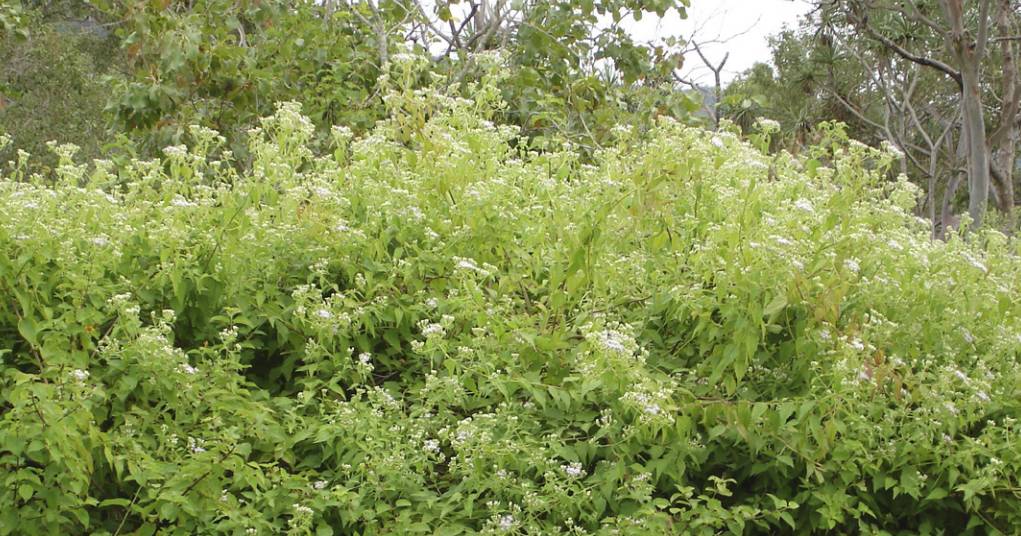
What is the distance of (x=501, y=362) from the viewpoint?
11.5 feet

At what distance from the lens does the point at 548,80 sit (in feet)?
25.2

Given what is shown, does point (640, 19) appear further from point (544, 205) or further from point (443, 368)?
point (443, 368)

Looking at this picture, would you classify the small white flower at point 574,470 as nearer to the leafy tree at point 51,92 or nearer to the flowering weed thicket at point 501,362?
the flowering weed thicket at point 501,362

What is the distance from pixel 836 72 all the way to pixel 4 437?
88.8 feet

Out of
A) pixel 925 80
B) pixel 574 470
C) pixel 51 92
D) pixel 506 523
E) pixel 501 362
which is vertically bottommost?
pixel 506 523

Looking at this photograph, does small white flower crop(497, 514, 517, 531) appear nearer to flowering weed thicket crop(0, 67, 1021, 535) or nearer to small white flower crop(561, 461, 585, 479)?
flowering weed thicket crop(0, 67, 1021, 535)

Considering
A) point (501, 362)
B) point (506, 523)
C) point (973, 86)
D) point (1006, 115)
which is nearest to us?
point (506, 523)

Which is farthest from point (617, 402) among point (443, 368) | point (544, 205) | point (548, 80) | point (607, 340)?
point (548, 80)

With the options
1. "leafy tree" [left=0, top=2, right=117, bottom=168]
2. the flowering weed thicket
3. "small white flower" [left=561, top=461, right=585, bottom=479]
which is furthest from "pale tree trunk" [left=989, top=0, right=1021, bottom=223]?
"leafy tree" [left=0, top=2, right=117, bottom=168]

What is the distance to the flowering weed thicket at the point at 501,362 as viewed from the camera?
3.08m

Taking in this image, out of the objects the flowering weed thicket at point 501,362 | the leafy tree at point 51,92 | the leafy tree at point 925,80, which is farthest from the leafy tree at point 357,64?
the leafy tree at point 51,92

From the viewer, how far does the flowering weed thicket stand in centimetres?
308

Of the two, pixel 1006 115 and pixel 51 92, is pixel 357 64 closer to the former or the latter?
pixel 1006 115

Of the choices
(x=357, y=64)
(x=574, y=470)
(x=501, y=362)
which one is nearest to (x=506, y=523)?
(x=574, y=470)
